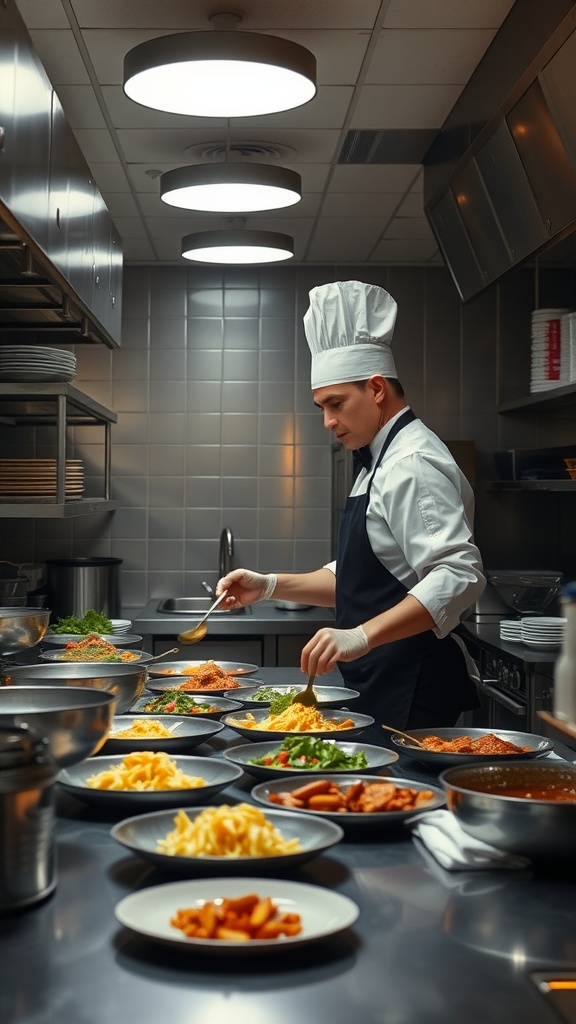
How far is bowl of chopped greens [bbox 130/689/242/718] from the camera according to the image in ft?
7.88

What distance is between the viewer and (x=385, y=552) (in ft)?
9.45

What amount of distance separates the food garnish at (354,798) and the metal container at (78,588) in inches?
144

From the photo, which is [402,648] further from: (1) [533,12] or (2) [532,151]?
(1) [533,12]

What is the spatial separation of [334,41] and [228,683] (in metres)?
1.91

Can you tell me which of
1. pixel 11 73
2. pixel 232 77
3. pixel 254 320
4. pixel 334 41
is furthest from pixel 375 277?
pixel 11 73

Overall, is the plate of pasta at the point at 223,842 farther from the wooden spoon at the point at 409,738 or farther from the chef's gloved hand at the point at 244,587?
the chef's gloved hand at the point at 244,587

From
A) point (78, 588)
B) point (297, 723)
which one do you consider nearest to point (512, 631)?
point (78, 588)

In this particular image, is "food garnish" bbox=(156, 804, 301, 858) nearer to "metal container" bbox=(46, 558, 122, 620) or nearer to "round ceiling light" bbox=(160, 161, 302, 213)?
"round ceiling light" bbox=(160, 161, 302, 213)

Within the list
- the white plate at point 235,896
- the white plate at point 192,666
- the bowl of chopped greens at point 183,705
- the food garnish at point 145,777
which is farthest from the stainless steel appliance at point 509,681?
the white plate at point 235,896

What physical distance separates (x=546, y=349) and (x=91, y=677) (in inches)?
127

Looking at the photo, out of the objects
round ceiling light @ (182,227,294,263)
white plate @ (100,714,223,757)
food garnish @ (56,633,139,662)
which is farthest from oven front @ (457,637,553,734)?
round ceiling light @ (182,227,294,263)

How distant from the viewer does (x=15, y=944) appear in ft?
3.95

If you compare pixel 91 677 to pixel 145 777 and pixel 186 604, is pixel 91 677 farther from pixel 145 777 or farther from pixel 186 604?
pixel 186 604

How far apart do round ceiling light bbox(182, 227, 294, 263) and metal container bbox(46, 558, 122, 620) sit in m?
1.67
